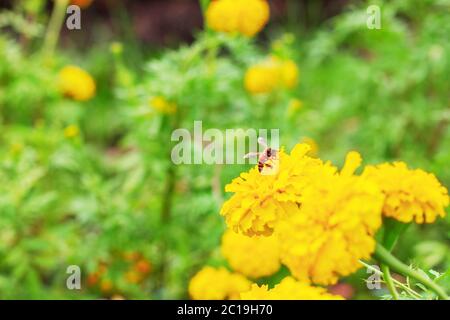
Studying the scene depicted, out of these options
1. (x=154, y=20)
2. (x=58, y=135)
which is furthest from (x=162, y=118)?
(x=154, y=20)

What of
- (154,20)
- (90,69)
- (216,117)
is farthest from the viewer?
(154,20)

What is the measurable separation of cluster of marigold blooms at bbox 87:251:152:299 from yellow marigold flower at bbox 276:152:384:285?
4.30ft

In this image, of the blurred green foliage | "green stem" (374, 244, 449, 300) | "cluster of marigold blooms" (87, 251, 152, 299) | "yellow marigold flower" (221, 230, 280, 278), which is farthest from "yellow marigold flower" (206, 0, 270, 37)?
"green stem" (374, 244, 449, 300)

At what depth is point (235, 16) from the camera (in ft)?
6.70

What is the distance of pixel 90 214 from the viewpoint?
6.97 feet

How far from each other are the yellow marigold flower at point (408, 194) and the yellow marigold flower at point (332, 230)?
5 cm

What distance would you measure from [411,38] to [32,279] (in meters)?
1.67

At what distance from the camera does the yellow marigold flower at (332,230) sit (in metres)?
0.90

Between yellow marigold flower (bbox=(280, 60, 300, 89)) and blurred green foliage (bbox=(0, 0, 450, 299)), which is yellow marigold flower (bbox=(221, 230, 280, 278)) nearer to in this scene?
blurred green foliage (bbox=(0, 0, 450, 299))

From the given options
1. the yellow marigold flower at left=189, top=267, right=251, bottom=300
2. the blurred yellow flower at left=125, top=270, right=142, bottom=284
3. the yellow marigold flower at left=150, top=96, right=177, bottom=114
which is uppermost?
the yellow marigold flower at left=150, top=96, right=177, bottom=114

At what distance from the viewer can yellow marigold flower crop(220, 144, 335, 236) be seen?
102 centimetres

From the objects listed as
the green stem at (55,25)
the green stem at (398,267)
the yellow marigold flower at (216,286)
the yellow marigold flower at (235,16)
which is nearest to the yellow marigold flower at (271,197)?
the green stem at (398,267)

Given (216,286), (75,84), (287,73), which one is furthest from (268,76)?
(216,286)
